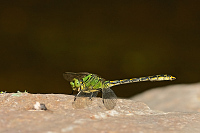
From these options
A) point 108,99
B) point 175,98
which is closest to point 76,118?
point 108,99

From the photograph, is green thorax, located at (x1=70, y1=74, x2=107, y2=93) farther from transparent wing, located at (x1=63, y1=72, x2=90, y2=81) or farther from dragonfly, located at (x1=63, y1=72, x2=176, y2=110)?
transparent wing, located at (x1=63, y1=72, x2=90, y2=81)

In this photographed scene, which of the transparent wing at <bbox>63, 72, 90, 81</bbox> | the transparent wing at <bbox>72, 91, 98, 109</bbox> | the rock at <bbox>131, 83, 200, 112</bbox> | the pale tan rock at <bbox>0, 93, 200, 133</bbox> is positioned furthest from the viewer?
the rock at <bbox>131, 83, 200, 112</bbox>

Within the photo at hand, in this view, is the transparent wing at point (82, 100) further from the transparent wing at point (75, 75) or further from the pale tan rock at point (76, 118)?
the transparent wing at point (75, 75)

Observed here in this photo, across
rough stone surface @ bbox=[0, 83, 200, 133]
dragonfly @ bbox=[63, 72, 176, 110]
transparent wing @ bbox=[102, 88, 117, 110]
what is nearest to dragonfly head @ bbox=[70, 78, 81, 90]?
dragonfly @ bbox=[63, 72, 176, 110]

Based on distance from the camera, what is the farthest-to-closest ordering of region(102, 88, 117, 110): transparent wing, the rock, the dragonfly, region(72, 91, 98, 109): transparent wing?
the rock < the dragonfly < region(102, 88, 117, 110): transparent wing < region(72, 91, 98, 109): transparent wing

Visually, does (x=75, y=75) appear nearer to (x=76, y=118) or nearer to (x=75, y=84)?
(x=75, y=84)
